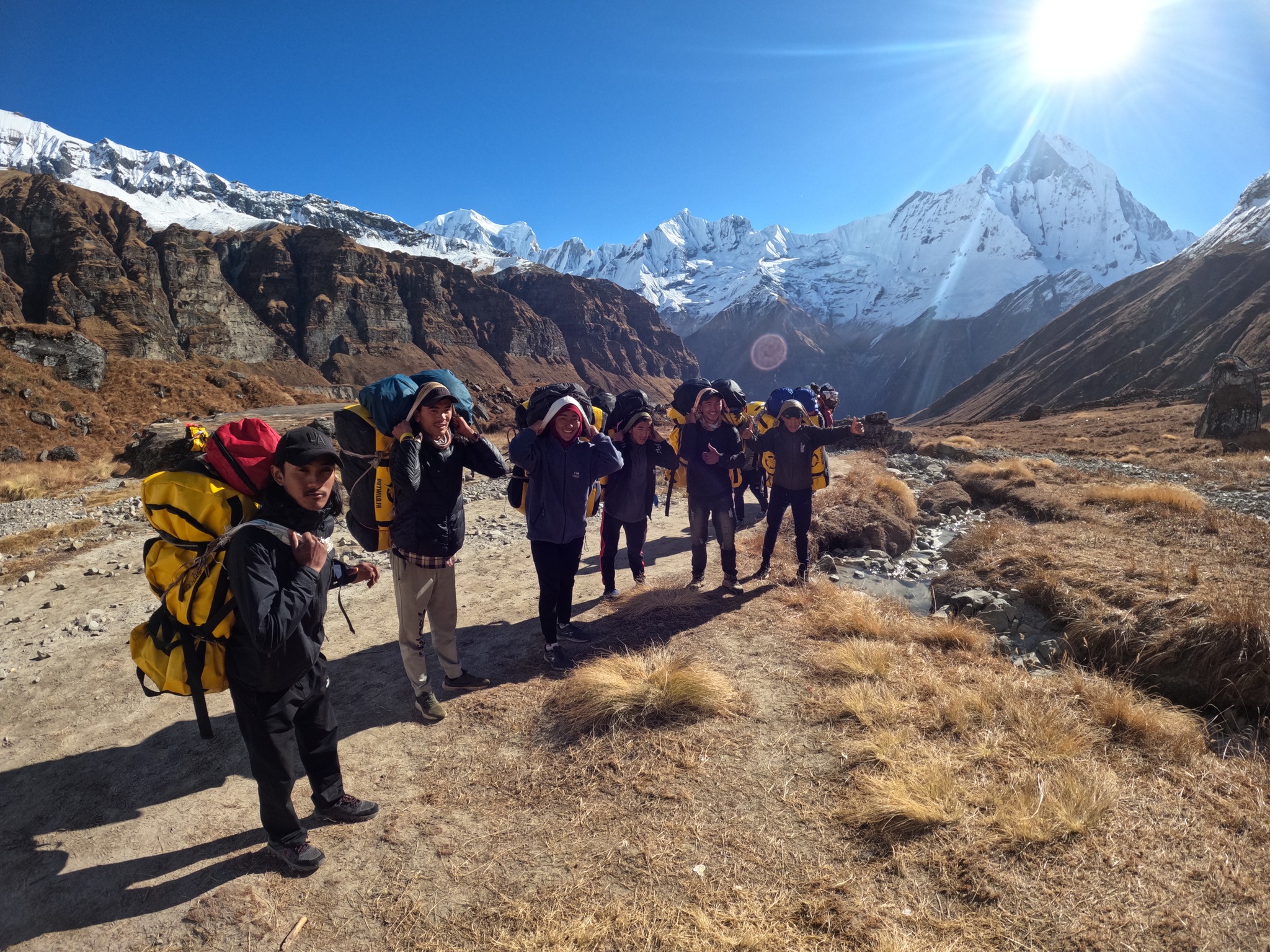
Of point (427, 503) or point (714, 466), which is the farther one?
point (714, 466)

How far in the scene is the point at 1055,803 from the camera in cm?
294

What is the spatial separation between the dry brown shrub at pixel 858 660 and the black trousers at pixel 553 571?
234 cm

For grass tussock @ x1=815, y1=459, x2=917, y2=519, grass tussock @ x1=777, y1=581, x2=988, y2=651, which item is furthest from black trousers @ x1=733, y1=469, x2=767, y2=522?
grass tussock @ x1=777, y1=581, x2=988, y2=651

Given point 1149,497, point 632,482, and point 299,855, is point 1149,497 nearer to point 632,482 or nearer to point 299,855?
point 632,482

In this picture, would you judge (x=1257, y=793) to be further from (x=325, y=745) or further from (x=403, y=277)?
(x=403, y=277)

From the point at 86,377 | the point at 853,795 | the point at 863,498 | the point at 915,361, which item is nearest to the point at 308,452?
the point at 853,795

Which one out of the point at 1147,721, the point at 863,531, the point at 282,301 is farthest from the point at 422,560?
the point at 282,301

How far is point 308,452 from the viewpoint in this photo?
8.46 ft

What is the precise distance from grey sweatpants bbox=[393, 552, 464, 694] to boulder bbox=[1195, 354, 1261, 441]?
31.9 m

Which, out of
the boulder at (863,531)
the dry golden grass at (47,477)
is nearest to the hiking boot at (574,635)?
the boulder at (863,531)

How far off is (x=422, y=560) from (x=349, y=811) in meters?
1.60

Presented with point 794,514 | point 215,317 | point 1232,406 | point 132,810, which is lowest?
point 132,810

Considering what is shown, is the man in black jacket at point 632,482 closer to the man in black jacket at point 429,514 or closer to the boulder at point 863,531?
the man in black jacket at point 429,514

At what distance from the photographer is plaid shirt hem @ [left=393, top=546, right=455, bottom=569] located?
4.07m
